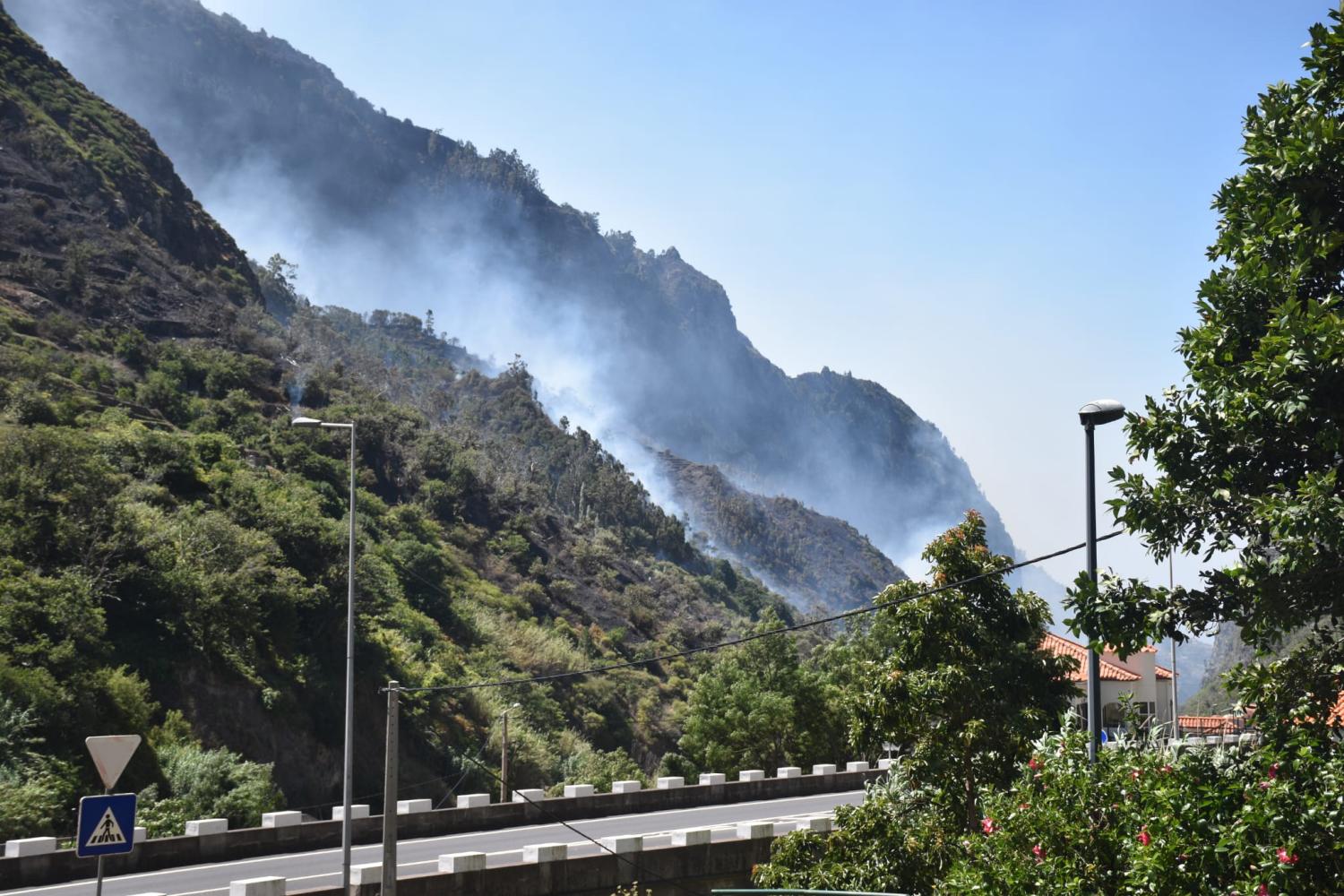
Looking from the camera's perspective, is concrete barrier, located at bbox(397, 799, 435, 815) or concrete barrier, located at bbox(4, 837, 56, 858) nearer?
concrete barrier, located at bbox(4, 837, 56, 858)

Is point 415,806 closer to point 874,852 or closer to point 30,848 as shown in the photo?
point 30,848

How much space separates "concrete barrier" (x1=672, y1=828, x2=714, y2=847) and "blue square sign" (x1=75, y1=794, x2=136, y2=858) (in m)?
11.7

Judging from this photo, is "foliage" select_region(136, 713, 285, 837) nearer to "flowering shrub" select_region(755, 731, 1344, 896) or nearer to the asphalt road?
the asphalt road

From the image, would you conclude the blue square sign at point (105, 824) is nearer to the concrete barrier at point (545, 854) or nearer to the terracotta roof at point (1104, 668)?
the concrete barrier at point (545, 854)

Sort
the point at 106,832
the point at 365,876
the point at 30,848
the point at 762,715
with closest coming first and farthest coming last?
the point at 106,832 < the point at 365,876 < the point at 30,848 < the point at 762,715

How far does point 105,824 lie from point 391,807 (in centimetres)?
471

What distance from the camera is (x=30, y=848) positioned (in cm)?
2036

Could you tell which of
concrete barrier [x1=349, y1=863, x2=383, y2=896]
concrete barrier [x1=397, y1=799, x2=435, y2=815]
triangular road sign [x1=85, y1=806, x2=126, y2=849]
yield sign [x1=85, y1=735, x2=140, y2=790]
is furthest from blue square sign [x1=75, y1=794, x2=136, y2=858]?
concrete barrier [x1=397, y1=799, x2=435, y2=815]

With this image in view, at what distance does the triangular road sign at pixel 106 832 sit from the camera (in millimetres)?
10789

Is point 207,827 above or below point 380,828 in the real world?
above

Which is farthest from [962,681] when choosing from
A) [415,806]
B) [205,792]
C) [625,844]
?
[205,792]

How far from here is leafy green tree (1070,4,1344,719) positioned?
9055 millimetres

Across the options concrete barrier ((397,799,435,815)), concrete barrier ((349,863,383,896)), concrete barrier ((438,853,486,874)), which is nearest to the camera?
concrete barrier ((349,863,383,896))

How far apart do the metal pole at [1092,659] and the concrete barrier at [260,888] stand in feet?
34.4
